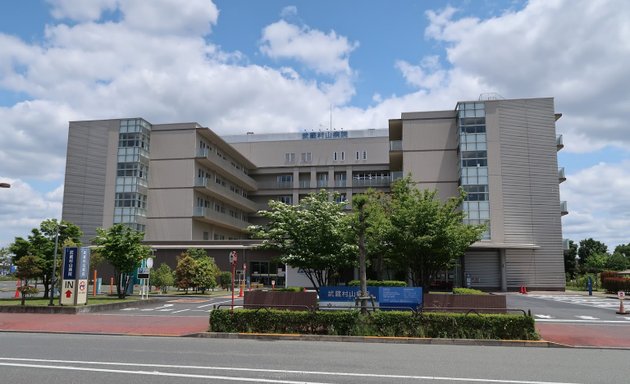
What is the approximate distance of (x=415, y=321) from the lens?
15.4m

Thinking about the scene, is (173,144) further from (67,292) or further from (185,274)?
(67,292)

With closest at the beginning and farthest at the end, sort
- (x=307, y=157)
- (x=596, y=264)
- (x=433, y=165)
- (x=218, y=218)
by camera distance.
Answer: (x=433, y=165)
(x=218, y=218)
(x=596, y=264)
(x=307, y=157)

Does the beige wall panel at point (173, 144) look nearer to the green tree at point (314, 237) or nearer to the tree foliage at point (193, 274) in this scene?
the tree foliage at point (193, 274)

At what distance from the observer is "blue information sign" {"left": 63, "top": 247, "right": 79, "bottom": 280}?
24.3m

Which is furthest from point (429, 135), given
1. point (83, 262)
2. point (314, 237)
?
point (83, 262)

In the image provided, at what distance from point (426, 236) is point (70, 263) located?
17.3 metres

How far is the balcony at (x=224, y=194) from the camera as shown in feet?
185

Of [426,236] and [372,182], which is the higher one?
[372,182]

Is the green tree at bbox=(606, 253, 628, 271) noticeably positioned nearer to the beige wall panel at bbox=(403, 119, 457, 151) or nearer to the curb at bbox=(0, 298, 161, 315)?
the beige wall panel at bbox=(403, 119, 457, 151)

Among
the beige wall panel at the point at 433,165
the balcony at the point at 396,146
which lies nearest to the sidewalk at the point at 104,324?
the beige wall panel at the point at 433,165

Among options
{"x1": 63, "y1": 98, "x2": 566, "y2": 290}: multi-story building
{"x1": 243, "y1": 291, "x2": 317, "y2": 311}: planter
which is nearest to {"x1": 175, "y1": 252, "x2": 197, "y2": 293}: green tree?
{"x1": 63, "y1": 98, "x2": 566, "y2": 290}: multi-story building

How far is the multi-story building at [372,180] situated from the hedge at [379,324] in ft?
92.1

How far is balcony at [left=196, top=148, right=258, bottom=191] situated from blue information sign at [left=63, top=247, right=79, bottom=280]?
107 feet

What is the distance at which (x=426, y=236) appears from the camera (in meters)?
20.1
